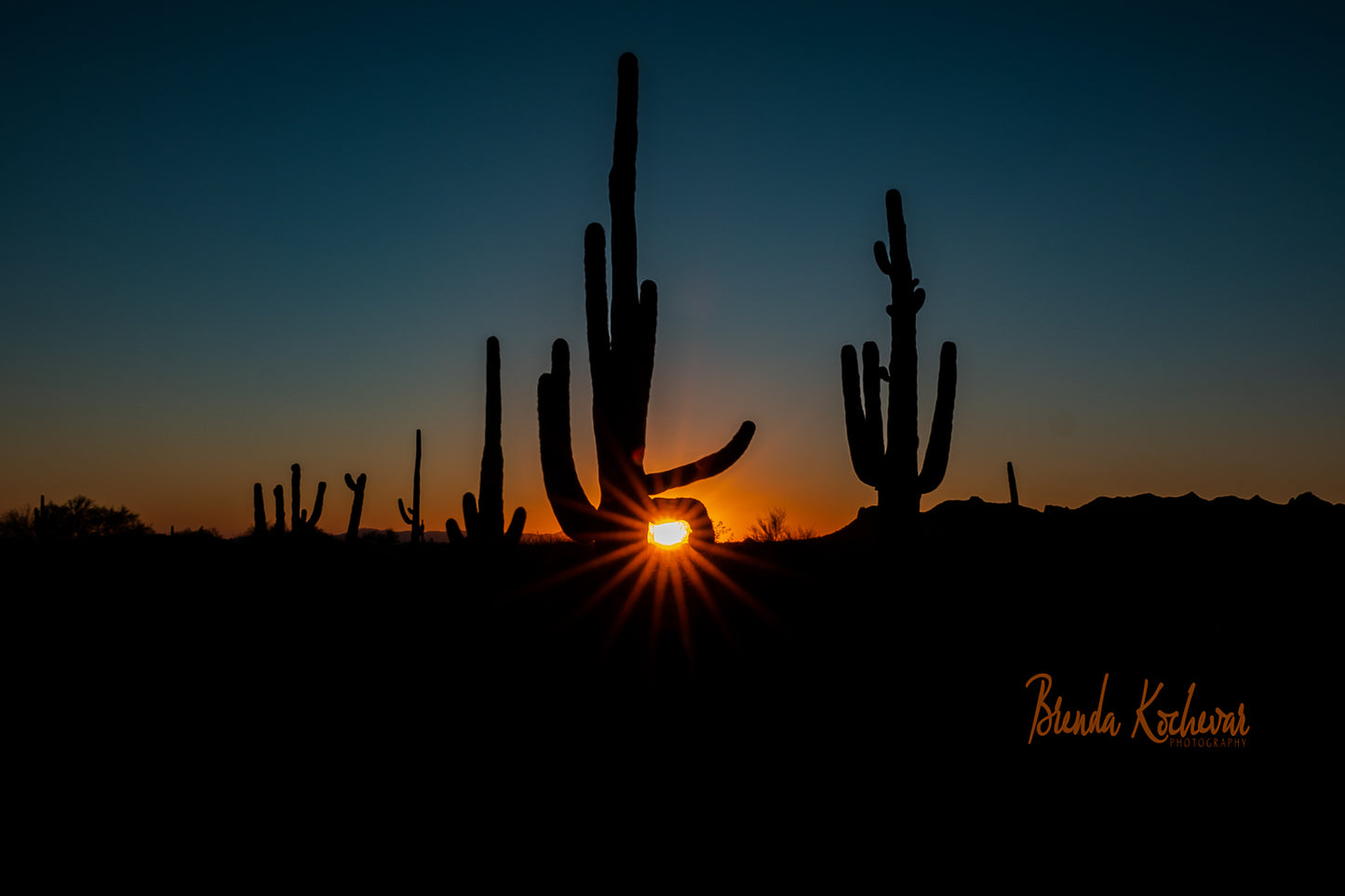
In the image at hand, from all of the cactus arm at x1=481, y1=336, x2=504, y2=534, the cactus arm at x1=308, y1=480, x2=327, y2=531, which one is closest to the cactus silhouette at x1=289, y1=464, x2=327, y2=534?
the cactus arm at x1=308, y1=480, x2=327, y2=531

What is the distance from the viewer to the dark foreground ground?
6.13 metres

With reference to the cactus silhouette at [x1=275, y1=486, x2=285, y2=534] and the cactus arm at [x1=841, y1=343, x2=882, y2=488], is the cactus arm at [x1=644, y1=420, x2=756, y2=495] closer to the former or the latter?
the cactus arm at [x1=841, y1=343, x2=882, y2=488]

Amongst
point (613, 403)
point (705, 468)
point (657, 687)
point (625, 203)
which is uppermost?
point (625, 203)

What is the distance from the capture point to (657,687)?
7.41m

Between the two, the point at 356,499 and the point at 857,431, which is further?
the point at 356,499

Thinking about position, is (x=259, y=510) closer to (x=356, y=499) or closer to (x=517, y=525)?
(x=356, y=499)

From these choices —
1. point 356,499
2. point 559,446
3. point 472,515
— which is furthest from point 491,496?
point 356,499

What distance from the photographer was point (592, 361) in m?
10.0

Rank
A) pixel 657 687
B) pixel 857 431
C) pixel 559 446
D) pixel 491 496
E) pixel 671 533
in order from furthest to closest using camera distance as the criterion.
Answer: pixel 491 496, pixel 857 431, pixel 671 533, pixel 559 446, pixel 657 687

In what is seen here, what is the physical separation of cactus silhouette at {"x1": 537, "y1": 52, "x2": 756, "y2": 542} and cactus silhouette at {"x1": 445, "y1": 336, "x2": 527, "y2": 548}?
213 centimetres

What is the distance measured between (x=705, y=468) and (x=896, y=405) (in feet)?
8.59

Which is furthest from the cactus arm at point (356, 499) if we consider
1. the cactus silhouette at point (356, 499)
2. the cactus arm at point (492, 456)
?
the cactus arm at point (492, 456)

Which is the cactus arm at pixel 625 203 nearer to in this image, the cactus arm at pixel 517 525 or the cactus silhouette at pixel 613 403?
the cactus silhouette at pixel 613 403

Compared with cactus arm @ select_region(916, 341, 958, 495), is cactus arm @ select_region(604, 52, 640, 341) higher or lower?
higher
